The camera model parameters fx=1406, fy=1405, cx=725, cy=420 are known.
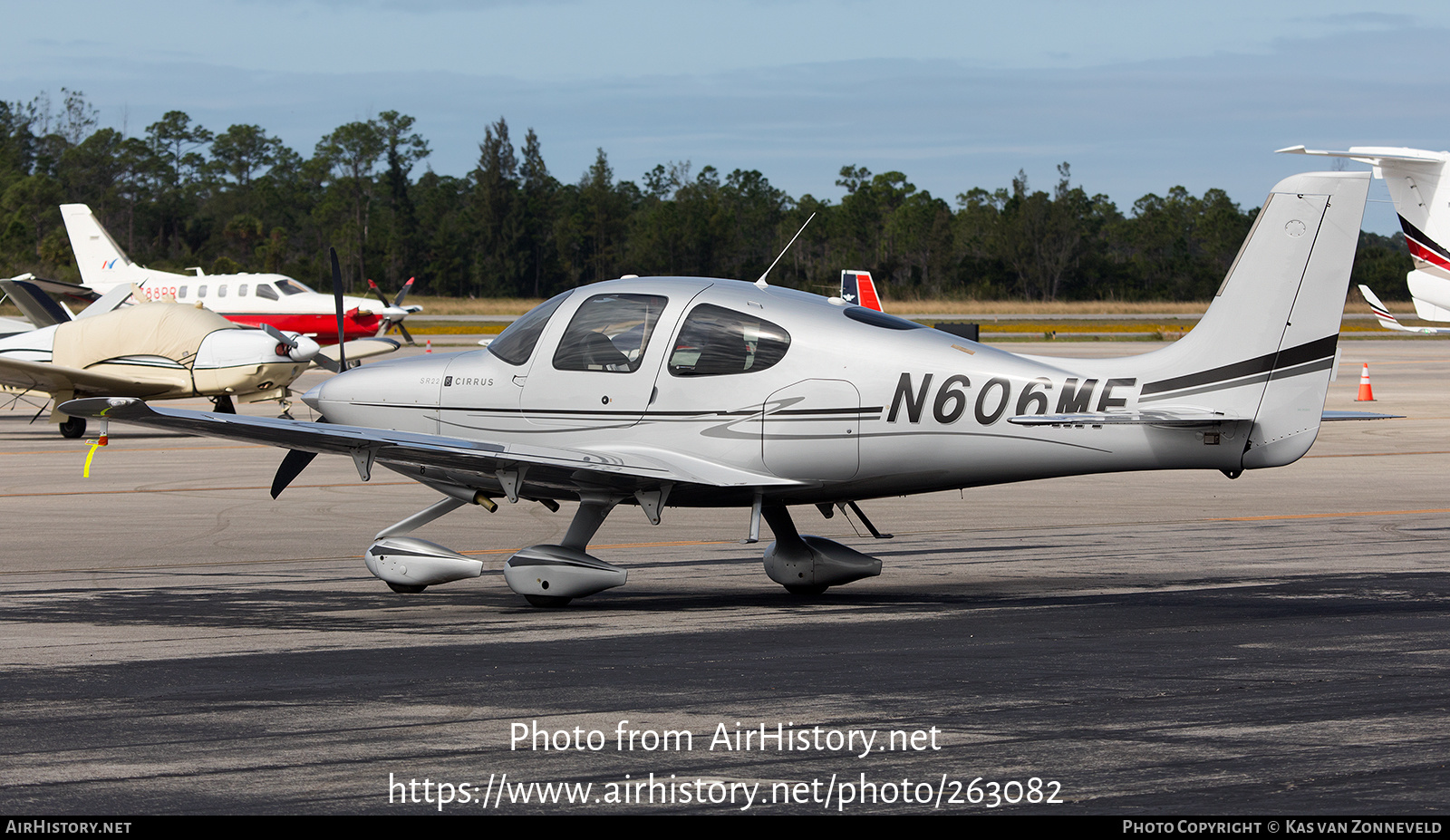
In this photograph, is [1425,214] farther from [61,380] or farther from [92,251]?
[92,251]

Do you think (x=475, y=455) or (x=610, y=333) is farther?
(x=610, y=333)

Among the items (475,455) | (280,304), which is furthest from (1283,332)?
(280,304)

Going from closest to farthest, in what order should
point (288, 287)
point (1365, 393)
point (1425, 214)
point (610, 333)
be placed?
point (610, 333), point (1425, 214), point (1365, 393), point (288, 287)

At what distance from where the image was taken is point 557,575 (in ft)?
32.7

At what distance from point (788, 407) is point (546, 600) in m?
2.22

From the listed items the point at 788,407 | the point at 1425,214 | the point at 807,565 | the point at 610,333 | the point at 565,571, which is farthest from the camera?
the point at 1425,214

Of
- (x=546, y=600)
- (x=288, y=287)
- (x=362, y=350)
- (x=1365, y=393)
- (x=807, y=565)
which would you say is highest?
(x=288, y=287)

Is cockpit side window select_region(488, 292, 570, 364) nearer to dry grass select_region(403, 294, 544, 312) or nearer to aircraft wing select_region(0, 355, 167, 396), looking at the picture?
aircraft wing select_region(0, 355, 167, 396)

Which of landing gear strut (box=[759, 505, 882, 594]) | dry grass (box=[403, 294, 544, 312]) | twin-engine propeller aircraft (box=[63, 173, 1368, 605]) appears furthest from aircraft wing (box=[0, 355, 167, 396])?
dry grass (box=[403, 294, 544, 312])

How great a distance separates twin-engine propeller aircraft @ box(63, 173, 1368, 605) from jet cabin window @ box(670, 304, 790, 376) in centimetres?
1

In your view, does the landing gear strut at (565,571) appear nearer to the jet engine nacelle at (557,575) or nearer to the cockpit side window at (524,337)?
the jet engine nacelle at (557,575)

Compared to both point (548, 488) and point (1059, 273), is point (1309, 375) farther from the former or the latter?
point (1059, 273)

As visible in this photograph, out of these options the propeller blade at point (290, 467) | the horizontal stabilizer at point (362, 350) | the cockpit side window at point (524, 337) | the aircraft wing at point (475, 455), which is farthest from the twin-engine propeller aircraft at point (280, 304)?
the aircraft wing at point (475, 455)

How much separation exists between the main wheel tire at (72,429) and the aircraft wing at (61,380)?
1.94ft
